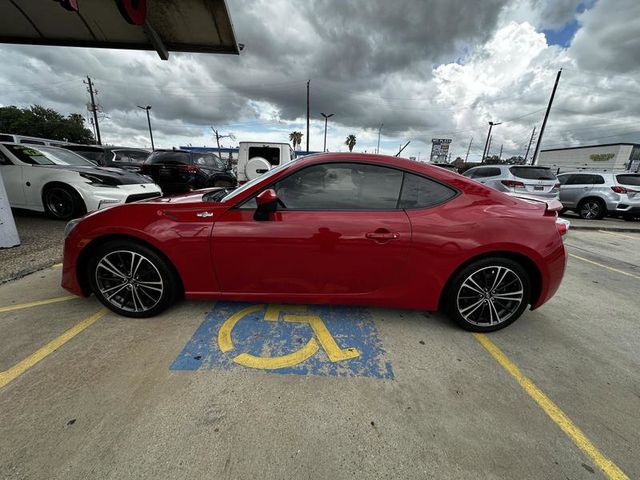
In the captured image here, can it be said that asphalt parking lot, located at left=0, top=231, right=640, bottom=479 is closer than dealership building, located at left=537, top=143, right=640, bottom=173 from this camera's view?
Yes

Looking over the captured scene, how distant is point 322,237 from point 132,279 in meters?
1.67

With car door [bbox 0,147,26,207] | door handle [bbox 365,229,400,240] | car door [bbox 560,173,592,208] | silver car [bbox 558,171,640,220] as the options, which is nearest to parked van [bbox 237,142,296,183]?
car door [bbox 0,147,26,207]

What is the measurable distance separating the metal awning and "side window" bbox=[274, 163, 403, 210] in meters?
3.86

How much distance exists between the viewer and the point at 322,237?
210 cm

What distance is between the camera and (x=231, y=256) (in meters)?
2.17

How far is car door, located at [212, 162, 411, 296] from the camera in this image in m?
2.11

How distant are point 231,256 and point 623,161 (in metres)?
68.8

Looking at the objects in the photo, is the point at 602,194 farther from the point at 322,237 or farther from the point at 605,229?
the point at 322,237

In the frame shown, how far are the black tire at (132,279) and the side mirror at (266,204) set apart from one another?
0.91 meters

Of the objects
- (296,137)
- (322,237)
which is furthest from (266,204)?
(296,137)

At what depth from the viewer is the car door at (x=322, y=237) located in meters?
2.11

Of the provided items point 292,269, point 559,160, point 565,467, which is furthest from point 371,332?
point 559,160

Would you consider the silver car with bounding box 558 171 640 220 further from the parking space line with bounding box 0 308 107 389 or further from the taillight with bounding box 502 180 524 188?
the parking space line with bounding box 0 308 107 389

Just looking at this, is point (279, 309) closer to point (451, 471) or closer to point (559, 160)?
point (451, 471)
